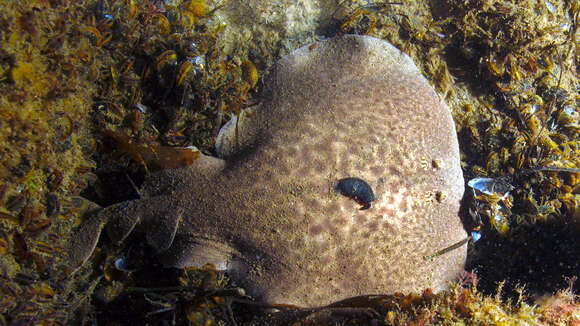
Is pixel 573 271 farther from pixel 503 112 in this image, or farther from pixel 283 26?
pixel 283 26

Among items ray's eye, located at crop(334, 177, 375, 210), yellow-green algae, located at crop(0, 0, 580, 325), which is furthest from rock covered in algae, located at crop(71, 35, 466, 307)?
yellow-green algae, located at crop(0, 0, 580, 325)

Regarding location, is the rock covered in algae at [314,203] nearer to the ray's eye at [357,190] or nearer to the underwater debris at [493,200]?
the ray's eye at [357,190]

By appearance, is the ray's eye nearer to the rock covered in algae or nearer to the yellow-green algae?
the rock covered in algae

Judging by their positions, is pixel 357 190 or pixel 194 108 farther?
pixel 194 108

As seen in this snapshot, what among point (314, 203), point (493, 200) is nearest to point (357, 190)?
point (314, 203)

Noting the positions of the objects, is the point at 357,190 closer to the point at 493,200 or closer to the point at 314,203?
the point at 314,203

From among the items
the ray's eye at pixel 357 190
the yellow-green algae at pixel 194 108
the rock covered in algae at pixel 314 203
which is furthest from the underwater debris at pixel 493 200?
the ray's eye at pixel 357 190
